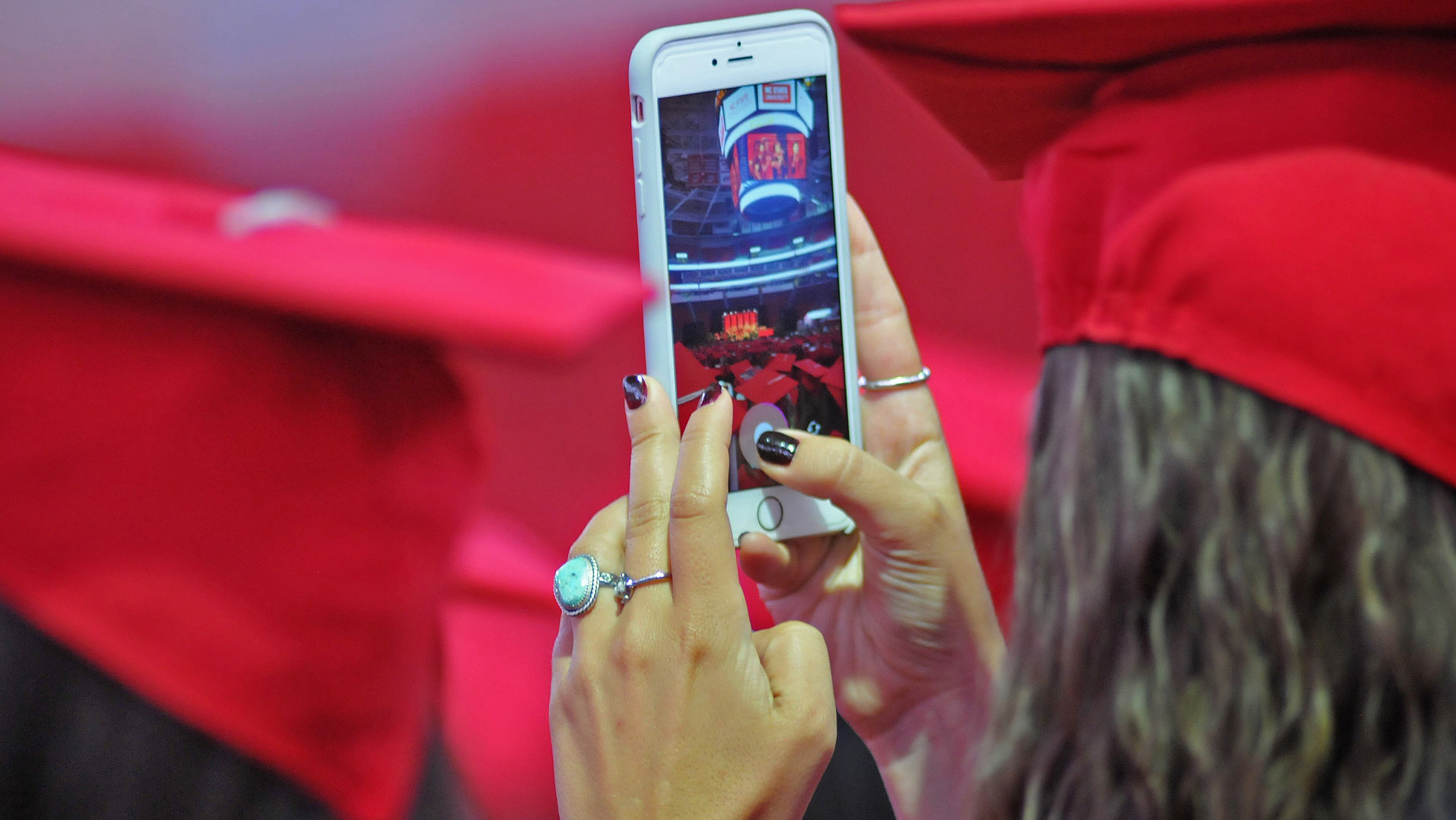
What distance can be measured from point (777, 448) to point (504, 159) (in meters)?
0.31

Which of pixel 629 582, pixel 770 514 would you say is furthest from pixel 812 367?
pixel 629 582

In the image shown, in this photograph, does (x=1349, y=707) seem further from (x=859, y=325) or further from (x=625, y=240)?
(x=625, y=240)

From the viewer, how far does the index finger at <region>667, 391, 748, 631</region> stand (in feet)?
1.66

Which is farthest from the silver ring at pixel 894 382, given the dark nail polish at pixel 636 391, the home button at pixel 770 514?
the dark nail polish at pixel 636 391

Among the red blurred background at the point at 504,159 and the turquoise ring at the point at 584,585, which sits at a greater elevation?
the red blurred background at the point at 504,159

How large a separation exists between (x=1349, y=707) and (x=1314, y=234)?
0.81 ft

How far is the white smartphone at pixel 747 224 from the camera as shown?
63 cm

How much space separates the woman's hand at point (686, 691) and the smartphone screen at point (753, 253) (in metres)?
0.12

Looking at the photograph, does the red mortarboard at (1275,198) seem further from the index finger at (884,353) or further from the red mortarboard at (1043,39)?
the index finger at (884,353)

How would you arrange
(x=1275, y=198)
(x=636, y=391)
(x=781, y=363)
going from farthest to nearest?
(x=781, y=363) < (x=636, y=391) < (x=1275, y=198)

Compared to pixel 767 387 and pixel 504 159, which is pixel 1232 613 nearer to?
pixel 767 387

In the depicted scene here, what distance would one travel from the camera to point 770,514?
2.23 ft

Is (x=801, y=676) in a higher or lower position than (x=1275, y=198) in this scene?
lower

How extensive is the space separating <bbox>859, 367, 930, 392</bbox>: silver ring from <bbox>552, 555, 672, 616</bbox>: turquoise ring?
0.90 feet
